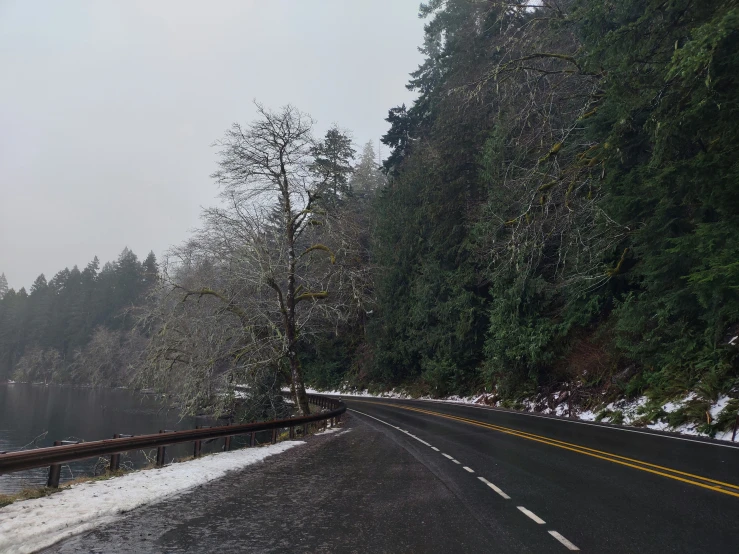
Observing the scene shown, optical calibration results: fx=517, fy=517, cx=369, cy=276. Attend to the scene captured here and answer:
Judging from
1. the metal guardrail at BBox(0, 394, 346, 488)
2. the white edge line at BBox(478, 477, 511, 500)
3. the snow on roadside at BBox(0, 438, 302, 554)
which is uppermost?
the metal guardrail at BBox(0, 394, 346, 488)

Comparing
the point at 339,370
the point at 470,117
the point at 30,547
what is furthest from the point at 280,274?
the point at 339,370

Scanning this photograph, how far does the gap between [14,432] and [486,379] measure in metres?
32.2

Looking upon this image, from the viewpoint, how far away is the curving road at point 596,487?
5570 millimetres

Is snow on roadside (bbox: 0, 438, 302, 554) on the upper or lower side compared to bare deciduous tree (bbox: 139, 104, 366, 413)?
lower

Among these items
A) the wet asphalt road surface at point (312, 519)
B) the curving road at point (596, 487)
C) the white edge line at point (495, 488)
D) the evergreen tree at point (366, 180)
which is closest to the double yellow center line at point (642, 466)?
the curving road at point (596, 487)

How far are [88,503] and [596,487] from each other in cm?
735

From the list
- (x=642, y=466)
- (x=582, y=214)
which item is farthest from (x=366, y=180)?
(x=642, y=466)

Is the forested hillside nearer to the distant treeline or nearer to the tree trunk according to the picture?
the tree trunk

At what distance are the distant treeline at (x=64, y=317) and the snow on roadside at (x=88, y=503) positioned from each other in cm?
9615

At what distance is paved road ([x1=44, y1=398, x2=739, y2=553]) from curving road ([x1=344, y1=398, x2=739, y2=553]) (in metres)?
0.02

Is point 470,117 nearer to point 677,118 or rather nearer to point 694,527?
point 677,118

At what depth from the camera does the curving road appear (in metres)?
5.57

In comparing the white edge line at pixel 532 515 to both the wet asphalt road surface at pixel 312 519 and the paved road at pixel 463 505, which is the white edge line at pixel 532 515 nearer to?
the paved road at pixel 463 505

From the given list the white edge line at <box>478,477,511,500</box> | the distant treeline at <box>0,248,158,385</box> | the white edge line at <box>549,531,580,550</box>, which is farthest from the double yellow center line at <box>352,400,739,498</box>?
the distant treeline at <box>0,248,158,385</box>
